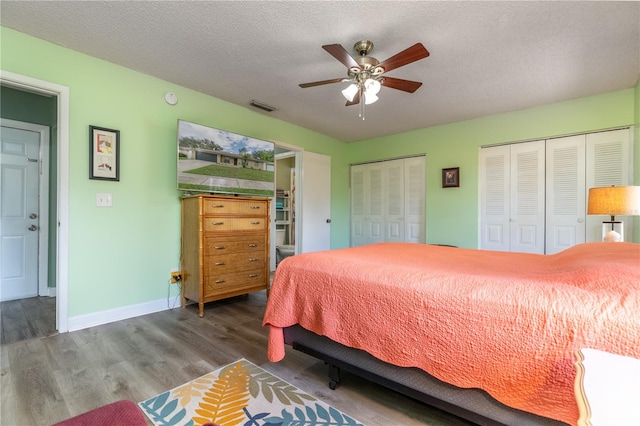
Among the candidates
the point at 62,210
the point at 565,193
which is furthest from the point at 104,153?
the point at 565,193

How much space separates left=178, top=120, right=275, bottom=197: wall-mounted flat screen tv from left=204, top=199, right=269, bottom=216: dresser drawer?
0.90 ft

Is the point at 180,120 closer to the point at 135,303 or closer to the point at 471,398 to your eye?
the point at 135,303

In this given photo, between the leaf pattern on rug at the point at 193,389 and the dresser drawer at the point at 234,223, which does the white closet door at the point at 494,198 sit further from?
the leaf pattern on rug at the point at 193,389

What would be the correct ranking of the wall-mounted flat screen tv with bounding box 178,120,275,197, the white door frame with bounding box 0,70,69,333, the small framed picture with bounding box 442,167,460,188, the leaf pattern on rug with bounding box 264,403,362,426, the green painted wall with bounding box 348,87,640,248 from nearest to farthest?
the leaf pattern on rug with bounding box 264,403,362,426 < the white door frame with bounding box 0,70,69,333 < the wall-mounted flat screen tv with bounding box 178,120,275,197 < the green painted wall with bounding box 348,87,640,248 < the small framed picture with bounding box 442,167,460,188

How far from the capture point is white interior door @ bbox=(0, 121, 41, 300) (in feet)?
10.7

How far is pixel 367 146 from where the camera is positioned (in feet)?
17.2

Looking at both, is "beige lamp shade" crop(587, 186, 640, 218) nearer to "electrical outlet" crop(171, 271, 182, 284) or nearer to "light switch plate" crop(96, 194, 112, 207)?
Answer: "electrical outlet" crop(171, 271, 182, 284)

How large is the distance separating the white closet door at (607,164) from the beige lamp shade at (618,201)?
113 centimetres

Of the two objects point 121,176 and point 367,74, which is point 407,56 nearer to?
point 367,74

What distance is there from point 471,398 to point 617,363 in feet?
1.74

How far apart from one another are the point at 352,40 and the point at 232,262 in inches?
93.9

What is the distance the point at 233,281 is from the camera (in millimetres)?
3076

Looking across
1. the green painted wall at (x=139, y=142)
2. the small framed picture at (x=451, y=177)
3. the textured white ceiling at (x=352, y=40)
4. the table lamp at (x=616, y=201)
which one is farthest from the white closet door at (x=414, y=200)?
the table lamp at (x=616, y=201)

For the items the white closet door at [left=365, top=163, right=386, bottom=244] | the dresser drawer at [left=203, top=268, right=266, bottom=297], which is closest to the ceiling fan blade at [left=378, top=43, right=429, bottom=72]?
the dresser drawer at [left=203, top=268, right=266, bottom=297]
